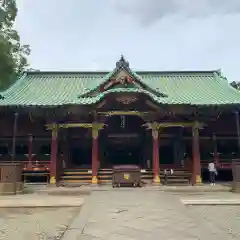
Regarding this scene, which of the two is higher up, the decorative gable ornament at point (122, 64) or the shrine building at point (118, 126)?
the decorative gable ornament at point (122, 64)

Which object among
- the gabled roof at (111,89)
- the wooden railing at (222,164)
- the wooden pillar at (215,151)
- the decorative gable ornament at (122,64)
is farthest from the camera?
the wooden pillar at (215,151)

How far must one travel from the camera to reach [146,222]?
761 centimetres

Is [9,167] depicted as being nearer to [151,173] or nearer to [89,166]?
[89,166]

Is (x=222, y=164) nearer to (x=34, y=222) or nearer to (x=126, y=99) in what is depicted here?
(x=126, y=99)

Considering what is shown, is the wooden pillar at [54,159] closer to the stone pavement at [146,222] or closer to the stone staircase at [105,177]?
the stone staircase at [105,177]

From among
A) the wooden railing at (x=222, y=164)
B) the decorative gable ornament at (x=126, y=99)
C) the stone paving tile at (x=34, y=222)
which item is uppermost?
the decorative gable ornament at (x=126, y=99)

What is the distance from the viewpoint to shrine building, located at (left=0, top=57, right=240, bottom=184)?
18469 mm

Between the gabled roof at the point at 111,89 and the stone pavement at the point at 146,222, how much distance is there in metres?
9.36

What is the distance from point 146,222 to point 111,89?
466 inches

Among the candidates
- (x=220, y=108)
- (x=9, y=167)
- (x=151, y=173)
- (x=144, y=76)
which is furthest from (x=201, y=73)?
(x=9, y=167)

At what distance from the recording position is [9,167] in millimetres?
14758

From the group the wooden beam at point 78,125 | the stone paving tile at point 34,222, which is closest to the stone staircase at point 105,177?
the wooden beam at point 78,125

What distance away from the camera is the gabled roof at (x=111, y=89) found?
18.9m

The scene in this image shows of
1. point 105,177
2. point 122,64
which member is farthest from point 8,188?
point 122,64
